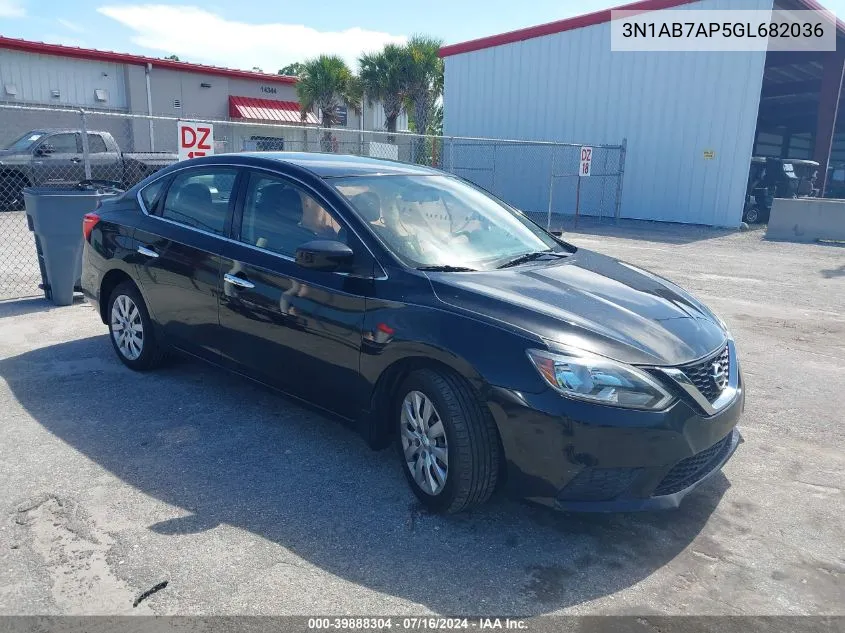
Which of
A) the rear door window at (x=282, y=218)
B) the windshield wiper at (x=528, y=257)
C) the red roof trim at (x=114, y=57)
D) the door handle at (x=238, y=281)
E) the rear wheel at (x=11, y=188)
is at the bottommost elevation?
the rear wheel at (x=11, y=188)

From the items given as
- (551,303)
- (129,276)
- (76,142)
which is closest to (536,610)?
(551,303)

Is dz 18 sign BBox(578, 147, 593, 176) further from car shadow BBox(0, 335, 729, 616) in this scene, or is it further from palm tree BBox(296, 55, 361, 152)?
palm tree BBox(296, 55, 361, 152)

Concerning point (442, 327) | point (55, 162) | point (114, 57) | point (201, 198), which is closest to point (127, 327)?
point (201, 198)

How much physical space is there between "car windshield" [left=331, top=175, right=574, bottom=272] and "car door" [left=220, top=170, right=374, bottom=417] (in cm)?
20

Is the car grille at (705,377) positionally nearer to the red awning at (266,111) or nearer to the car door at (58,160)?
the car door at (58,160)

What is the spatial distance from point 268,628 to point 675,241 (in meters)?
14.1

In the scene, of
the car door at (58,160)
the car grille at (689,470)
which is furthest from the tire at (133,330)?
the car door at (58,160)

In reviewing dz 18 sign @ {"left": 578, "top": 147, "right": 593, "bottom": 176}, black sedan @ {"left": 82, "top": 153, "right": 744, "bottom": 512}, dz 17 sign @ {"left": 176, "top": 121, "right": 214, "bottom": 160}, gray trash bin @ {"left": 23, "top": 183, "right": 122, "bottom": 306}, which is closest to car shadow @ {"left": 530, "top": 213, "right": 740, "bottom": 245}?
dz 18 sign @ {"left": 578, "top": 147, "right": 593, "bottom": 176}

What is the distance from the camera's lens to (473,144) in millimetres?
21469

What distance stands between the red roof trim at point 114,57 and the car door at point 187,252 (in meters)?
21.4

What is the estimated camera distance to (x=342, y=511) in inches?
133

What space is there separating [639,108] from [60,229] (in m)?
16.3

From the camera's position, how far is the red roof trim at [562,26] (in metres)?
17.6

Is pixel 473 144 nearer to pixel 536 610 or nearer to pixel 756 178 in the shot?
pixel 756 178
